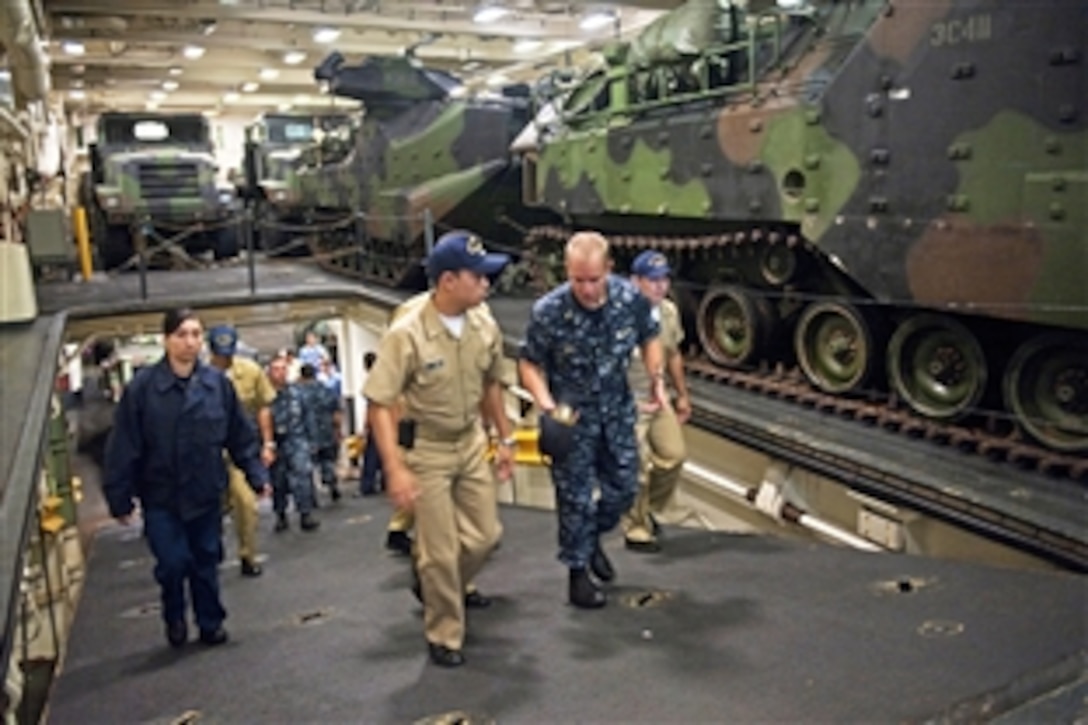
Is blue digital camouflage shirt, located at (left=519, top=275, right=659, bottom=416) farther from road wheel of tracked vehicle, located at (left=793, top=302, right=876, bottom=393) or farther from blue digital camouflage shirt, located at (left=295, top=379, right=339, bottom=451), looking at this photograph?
blue digital camouflage shirt, located at (left=295, top=379, right=339, bottom=451)

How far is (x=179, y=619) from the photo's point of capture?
4.78 m

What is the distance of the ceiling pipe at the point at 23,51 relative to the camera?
11.1m

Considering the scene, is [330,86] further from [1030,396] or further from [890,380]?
[1030,396]

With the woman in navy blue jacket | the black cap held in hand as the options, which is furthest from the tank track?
the woman in navy blue jacket

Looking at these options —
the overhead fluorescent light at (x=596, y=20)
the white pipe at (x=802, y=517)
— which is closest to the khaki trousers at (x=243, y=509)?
the white pipe at (x=802, y=517)

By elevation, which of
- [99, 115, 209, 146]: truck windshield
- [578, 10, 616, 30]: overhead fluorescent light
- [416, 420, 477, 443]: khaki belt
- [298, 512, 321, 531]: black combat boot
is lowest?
[298, 512, 321, 531]: black combat boot

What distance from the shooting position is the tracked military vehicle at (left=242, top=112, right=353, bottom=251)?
64.8 ft

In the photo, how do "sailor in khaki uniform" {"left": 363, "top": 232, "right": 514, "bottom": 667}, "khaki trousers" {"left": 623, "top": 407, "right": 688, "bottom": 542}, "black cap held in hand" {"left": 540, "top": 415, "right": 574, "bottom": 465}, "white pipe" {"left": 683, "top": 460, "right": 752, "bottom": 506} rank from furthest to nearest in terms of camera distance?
"white pipe" {"left": 683, "top": 460, "right": 752, "bottom": 506} < "khaki trousers" {"left": 623, "top": 407, "right": 688, "bottom": 542} < "black cap held in hand" {"left": 540, "top": 415, "right": 574, "bottom": 465} < "sailor in khaki uniform" {"left": 363, "top": 232, "right": 514, "bottom": 667}

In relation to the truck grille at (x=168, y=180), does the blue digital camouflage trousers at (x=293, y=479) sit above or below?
below

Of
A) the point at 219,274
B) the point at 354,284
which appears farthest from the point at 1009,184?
the point at 219,274

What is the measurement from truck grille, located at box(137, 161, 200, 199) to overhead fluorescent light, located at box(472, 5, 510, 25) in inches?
264

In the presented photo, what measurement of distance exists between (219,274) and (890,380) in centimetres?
1314

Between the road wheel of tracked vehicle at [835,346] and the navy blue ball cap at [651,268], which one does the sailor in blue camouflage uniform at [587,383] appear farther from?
the road wheel of tracked vehicle at [835,346]

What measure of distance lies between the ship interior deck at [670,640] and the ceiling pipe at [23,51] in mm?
6725
